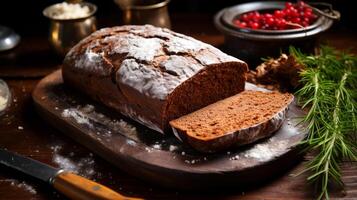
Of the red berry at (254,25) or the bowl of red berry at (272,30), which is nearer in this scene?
the bowl of red berry at (272,30)

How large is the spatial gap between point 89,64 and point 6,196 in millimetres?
724

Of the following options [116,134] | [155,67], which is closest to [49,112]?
[116,134]

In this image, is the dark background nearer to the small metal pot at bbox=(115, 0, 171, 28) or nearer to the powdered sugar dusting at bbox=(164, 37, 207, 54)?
the small metal pot at bbox=(115, 0, 171, 28)

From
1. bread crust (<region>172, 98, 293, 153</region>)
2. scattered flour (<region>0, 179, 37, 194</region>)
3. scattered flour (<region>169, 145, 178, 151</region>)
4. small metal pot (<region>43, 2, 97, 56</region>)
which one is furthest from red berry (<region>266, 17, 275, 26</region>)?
scattered flour (<region>0, 179, 37, 194</region>)

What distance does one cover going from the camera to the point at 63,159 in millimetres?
2012

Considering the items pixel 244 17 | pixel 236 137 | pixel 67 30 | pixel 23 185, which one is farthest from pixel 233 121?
pixel 67 30

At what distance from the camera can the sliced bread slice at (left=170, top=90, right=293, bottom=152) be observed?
1.84 metres

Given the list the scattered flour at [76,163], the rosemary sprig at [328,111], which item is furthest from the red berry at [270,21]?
the scattered flour at [76,163]

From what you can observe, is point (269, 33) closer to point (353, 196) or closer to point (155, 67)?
point (155, 67)

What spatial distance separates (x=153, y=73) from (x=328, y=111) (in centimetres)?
73

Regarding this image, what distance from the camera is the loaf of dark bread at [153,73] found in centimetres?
200

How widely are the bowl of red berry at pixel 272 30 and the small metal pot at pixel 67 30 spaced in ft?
2.41

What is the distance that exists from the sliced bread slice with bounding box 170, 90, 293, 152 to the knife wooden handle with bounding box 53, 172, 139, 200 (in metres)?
0.38

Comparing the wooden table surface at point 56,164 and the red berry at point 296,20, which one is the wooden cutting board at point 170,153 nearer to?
the wooden table surface at point 56,164
